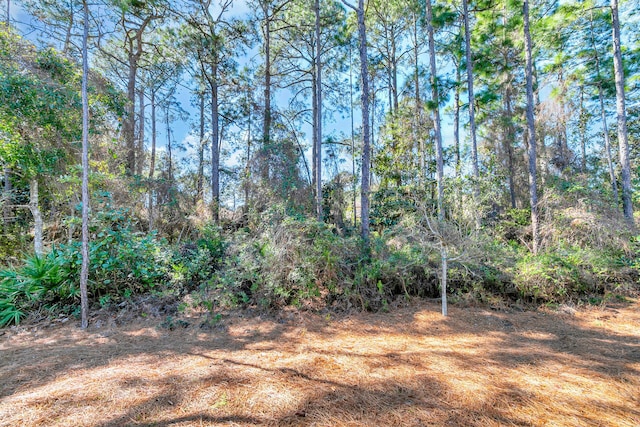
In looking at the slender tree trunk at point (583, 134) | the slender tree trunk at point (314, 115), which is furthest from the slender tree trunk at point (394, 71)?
the slender tree trunk at point (583, 134)

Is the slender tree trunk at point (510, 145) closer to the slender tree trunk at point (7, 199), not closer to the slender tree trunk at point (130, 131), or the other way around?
the slender tree trunk at point (130, 131)

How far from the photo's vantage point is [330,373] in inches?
87.4

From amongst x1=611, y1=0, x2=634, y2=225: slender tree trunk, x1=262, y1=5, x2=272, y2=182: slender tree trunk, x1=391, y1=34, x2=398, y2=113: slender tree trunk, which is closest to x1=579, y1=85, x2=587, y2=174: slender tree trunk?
x1=611, y1=0, x2=634, y2=225: slender tree trunk

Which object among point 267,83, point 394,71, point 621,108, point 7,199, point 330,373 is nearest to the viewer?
point 330,373

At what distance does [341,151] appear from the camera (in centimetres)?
1178

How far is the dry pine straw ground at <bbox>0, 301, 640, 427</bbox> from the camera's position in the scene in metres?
1.66

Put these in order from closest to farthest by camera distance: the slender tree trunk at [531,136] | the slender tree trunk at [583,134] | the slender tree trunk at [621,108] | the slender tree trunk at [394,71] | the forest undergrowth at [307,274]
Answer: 1. the forest undergrowth at [307,274]
2. the slender tree trunk at [531,136]
3. the slender tree trunk at [621,108]
4. the slender tree trunk at [583,134]
5. the slender tree trunk at [394,71]

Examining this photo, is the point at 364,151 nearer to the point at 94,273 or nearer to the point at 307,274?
the point at 307,274

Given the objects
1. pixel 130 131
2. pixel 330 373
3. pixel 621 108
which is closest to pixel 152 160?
pixel 130 131

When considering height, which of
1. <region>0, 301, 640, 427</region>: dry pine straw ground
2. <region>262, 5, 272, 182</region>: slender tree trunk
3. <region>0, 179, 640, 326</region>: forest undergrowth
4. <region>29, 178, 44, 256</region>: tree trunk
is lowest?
<region>0, 301, 640, 427</region>: dry pine straw ground

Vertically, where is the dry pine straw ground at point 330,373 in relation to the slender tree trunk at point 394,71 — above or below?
below

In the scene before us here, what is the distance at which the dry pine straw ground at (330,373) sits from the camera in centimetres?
166

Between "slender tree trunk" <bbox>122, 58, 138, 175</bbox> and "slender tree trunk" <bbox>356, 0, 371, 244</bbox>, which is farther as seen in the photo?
"slender tree trunk" <bbox>122, 58, 138, 175</bbox>

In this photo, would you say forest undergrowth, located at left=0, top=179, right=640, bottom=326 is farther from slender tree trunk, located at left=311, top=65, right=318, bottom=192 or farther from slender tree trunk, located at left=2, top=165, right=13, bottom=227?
slender tree trunk, located at left=311, top=65, right=318, bottom=192
